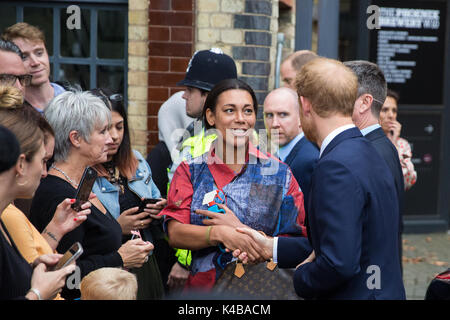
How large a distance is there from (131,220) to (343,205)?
1595 millimetres

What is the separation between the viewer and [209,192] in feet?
11.0

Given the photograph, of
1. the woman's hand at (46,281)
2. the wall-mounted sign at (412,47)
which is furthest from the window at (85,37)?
the wall-mounted sign at (412,47)

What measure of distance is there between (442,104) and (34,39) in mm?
6789

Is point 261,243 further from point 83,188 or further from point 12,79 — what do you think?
point 12,79

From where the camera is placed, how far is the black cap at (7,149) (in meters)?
2.07

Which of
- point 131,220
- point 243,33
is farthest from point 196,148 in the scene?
point 243,33

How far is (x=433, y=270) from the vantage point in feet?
24.3

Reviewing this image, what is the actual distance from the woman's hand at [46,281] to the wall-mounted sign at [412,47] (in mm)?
7335

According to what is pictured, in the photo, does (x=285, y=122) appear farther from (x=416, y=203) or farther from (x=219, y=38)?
(x=416, y=203)

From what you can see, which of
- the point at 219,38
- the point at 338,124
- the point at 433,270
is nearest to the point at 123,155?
the point at 338,124

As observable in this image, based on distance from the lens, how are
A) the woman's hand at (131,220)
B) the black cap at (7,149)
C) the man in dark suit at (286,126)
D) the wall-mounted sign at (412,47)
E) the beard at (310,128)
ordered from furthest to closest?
the wall-mounted sign at (412,47) → the man in dark suit at (286,126) → the woman's hand at (131,220) → the beard at (310,128) → the black cap at (7,149)

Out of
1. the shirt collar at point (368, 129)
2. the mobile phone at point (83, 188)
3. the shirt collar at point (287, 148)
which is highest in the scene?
the shirt collar at point (368, 129)

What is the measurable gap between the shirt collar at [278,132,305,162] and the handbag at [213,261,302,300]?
3.95 ft

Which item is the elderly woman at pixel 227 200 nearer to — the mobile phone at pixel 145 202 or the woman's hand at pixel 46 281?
the mobile phone at pixel 145 202
